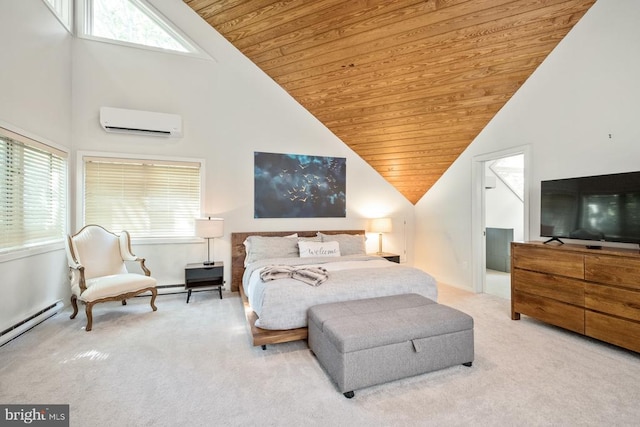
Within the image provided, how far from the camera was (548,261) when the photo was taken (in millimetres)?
2896

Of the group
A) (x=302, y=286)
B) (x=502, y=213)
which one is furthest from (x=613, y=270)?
(x=502, y=213)

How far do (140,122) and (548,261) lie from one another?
201 inches

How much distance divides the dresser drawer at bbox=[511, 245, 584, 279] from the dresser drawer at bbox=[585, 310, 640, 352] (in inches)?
14.3

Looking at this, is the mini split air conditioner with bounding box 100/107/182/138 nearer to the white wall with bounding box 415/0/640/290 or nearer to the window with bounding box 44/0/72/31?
the window with bounding box 44/0/72/31

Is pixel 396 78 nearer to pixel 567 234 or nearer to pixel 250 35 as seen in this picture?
pixel 250 35

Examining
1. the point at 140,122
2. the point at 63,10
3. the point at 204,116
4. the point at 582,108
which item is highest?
the point at 63,10

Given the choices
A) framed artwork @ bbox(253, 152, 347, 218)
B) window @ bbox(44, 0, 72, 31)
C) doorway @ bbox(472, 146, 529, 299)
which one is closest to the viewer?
window @ bbox(44, 0, 72, 31)

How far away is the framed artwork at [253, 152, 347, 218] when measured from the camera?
15.1 ft

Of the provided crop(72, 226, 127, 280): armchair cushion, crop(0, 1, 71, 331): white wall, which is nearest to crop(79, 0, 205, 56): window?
crop(0, 1, 71, 331): white wall

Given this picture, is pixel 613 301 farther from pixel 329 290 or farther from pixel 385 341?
pixel 329 290

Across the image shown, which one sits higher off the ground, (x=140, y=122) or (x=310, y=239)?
(x=140, y=122)

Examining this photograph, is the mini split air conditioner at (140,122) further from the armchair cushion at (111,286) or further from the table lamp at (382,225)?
the table lamp at (382,225)

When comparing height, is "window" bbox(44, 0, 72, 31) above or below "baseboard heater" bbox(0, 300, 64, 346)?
above

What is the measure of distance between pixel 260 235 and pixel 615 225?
4.07m
